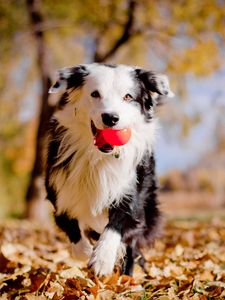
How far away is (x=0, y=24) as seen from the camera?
14094 mm

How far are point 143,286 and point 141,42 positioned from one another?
1238 centimetres

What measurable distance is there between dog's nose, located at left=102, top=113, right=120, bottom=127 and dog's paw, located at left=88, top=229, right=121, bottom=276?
2.84ft

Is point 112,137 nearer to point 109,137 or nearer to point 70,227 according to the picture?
point 109,137

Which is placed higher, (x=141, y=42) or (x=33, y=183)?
(x=141, y=42)

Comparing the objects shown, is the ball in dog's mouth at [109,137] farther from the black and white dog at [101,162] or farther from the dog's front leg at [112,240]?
the dog's front leg at [112,240]

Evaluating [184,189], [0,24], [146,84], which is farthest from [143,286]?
[184,189]

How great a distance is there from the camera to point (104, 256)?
12.7ft

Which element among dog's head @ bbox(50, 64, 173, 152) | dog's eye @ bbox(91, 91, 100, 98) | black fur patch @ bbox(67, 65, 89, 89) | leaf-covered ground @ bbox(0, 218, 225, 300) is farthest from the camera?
black fur patch @ bbox(67, 65, 89, 89)

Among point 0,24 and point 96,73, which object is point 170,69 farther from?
point 96,73

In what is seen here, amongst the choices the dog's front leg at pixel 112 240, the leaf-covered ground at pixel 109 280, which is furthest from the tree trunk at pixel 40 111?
the dog's front leg at pixel 112 240

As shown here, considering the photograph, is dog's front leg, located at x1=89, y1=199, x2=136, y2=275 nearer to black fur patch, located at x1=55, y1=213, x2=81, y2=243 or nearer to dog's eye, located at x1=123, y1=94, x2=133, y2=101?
black fur patch, located at x1=55, y1=213, x2=81, y2=243

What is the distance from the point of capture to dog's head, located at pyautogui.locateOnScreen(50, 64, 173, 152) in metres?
3.90

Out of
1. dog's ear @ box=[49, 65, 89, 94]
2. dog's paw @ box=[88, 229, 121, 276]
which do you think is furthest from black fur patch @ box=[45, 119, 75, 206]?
dog's paw @ box=[88, 229, 121, 276]

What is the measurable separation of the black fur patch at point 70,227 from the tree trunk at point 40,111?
8504 mm
